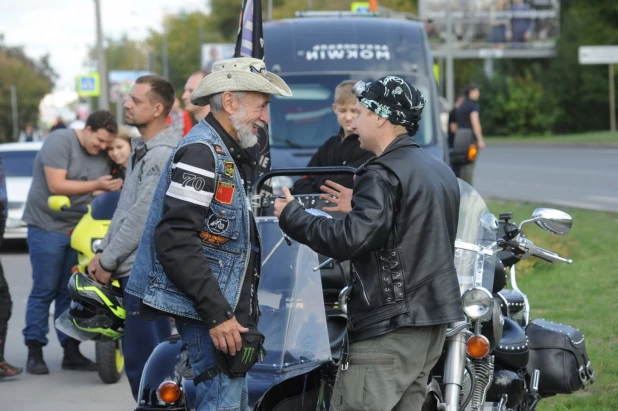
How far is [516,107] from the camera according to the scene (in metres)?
59.9

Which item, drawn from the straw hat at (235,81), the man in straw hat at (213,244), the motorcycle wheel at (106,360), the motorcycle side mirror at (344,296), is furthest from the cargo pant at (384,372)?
the motorcycle wheel at (106,360)

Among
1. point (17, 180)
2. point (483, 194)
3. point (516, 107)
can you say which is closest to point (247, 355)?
point (17, 180)

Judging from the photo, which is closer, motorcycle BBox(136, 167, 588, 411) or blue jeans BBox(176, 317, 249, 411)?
blue jeans BBox(176, 317, 249, 411)

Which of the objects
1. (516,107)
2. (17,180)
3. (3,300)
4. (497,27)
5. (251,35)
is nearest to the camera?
(251,35)

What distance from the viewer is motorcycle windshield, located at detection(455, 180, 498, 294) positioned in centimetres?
460

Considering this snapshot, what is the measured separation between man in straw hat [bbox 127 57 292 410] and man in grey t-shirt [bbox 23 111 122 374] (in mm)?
3989

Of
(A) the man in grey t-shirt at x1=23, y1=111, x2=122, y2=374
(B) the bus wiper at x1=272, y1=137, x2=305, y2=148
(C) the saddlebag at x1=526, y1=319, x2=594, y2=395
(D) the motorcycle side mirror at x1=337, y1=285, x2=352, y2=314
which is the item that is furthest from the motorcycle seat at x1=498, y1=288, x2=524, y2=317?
(B) the bus wiper at x1=272, y1=137, x2=305, y2=148

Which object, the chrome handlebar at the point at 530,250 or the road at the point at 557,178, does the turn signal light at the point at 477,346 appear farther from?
the road at the point at 557,178

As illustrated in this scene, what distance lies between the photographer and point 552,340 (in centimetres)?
530

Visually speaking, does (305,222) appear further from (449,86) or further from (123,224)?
(449,86)

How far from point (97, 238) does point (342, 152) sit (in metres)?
2.03

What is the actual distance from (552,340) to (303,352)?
1.59 m

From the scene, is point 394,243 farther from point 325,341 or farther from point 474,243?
point 474,243

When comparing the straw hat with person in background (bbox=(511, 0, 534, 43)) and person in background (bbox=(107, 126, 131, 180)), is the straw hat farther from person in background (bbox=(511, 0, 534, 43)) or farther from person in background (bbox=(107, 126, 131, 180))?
person in background (bbox=(511, 0, 534, 43))
